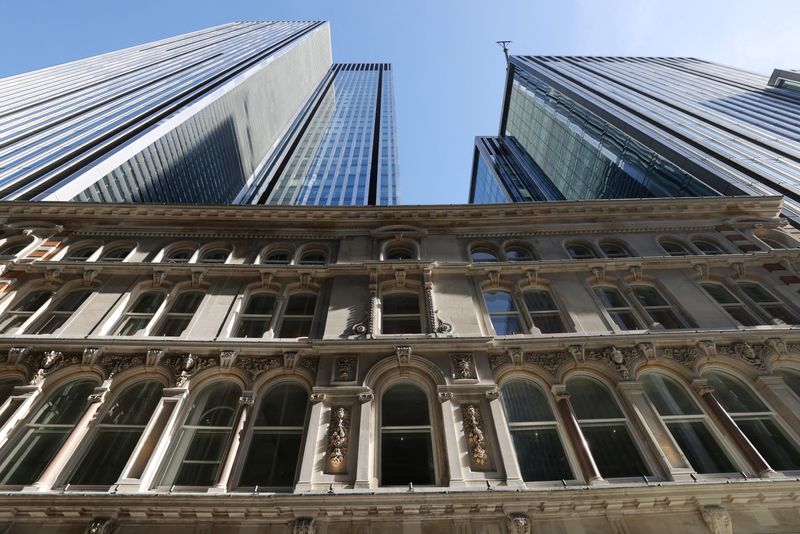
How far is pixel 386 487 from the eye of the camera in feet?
33.5

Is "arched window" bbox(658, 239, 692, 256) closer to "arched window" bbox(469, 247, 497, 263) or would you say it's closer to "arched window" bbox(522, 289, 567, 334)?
"arched window" bbox(522, 289, 567, 334)

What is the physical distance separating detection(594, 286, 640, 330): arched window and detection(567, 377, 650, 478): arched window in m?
3.31

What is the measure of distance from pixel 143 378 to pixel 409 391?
26.5 ft

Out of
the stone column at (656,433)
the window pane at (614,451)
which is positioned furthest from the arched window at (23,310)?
the stone column at (656,433)

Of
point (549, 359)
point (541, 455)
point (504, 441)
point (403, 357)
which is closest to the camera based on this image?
point (504, 441)

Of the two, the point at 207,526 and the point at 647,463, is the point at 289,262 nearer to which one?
the point at 207,526

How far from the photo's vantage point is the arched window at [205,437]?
1089 cm

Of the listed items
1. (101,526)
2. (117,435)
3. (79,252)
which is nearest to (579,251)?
(117,435)

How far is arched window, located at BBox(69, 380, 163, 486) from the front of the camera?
10828 mm

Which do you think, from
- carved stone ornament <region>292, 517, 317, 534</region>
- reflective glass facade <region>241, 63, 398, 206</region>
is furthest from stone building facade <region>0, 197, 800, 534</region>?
reflective glass facade <region>241, 63, 398, 206</region>

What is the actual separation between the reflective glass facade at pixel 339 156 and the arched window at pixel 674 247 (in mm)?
54540

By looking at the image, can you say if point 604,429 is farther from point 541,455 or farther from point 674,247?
point 674,247

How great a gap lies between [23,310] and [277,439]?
12054mm

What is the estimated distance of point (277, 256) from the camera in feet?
62.8
